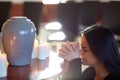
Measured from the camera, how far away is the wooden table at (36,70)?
1.36 m

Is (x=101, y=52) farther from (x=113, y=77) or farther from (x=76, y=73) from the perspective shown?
(x=76, y=73)

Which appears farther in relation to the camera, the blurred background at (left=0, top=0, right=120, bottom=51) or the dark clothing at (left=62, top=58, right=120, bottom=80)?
the blurred background at (left=0, top=0, right=120, bottom=51)

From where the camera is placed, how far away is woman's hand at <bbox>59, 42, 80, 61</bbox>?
1.39 meters

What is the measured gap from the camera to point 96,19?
3602mm

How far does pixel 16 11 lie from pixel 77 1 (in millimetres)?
970

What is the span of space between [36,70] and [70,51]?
0.23 meters

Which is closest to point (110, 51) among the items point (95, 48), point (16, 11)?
point (95, 48)

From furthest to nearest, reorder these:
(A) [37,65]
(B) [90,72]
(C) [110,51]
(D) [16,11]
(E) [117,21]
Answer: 1. (D) [16,11]
2. (E) [117,21]
3. (A) [37,65]
4. (B) [90,72]
5. (C) [110,51]

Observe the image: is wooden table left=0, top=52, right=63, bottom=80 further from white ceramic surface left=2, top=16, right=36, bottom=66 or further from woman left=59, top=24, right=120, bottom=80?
woman left=59, top=24, right=120, bottom=80

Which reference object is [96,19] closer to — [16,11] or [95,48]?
[16,11]

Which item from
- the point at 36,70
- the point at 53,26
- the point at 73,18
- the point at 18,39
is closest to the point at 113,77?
the point at 36,70

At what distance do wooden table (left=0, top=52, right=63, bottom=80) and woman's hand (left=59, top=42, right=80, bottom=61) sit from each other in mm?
118

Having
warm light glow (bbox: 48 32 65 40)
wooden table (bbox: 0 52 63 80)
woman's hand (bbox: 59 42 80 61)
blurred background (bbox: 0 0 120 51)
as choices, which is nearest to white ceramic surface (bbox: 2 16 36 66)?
wooden table (bbox: 0 52 63 80)

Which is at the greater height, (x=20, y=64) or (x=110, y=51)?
(x=110, y=51)
